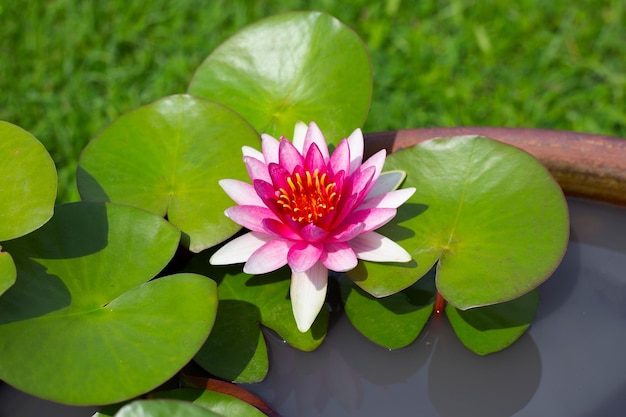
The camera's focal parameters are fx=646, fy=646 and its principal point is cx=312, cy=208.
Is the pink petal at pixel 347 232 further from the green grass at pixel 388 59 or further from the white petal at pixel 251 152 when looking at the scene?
the green grass at pixel 388 59

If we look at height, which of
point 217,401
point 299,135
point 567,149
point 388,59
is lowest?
point 388,59

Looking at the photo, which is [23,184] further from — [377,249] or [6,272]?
[377,249]

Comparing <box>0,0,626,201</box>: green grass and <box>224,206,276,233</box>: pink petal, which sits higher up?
<box>224,206,276,233</box>: pink petal

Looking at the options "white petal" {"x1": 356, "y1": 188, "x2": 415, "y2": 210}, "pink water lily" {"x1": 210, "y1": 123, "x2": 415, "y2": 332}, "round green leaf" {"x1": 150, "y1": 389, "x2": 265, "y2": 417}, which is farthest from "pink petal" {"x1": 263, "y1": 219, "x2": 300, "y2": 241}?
"round green leaf" {"x1": 150, "y1": 389, "x2": 265, "y2": 417}

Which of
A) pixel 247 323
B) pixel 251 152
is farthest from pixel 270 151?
pixel 247 323

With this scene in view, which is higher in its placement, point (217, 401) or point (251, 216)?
point (251, 216)

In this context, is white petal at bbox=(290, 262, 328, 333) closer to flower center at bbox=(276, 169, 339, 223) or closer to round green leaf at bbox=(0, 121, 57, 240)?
flower center at bbox=(276, 169, 339, 223)

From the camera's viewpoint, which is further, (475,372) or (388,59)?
(388,59)
